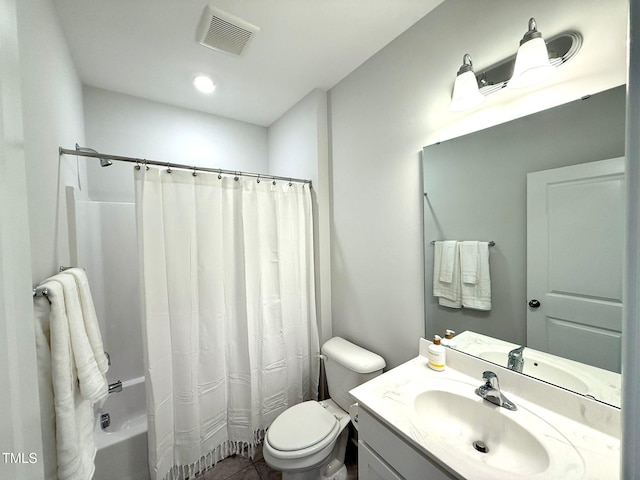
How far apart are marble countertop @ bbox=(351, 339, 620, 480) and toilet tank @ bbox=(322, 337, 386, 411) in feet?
1.15

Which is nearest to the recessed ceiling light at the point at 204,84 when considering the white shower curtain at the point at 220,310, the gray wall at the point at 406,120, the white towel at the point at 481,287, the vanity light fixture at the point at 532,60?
the white shower curtain at the point at 220,310

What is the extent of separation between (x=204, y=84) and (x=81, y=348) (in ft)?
5.80

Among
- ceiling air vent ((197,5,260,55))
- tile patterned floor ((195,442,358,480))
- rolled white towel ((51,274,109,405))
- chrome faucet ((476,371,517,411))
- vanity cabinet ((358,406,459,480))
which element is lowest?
tile patterned floor ((195,442,358,480))

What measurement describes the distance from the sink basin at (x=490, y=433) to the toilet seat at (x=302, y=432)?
62 cm

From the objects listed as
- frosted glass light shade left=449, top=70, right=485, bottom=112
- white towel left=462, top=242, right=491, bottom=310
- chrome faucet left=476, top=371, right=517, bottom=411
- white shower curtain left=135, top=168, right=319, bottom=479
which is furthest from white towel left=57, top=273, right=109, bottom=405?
frosted glass light shade left=449, top=70, right=485, bottom=112

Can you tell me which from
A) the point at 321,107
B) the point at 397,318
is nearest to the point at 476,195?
the point at 397,318

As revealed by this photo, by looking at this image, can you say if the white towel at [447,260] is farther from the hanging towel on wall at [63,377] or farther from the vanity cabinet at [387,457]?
the hanging towel on wall at [63,377]

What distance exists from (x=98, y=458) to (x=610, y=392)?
230 cm

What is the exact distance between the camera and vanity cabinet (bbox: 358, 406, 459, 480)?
76 centimetres

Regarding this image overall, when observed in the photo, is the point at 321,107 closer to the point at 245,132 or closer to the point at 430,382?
the point at 245,132

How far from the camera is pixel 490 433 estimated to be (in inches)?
35.2

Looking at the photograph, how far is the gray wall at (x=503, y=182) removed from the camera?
830 mm

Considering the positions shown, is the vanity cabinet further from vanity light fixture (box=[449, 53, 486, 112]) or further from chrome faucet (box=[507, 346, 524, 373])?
vanity light fixture (box=[449, 53, 486, 112])

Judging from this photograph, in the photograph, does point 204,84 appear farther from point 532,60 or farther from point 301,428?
point 301,428
